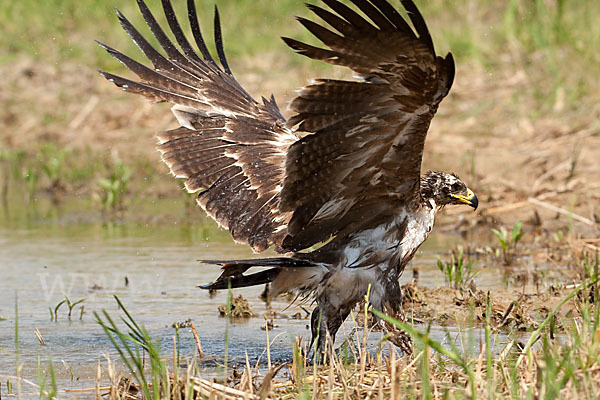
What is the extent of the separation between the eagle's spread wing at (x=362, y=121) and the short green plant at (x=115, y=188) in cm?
383

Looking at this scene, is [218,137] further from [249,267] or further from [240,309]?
[249,267]

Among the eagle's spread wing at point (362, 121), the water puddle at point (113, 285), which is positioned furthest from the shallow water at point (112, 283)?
the eagle's spread wing at point (362, 121)

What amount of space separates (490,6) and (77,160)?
5.69 meters

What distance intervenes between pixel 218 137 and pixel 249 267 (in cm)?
135

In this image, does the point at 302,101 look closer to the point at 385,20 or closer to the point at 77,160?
the point at 385,20

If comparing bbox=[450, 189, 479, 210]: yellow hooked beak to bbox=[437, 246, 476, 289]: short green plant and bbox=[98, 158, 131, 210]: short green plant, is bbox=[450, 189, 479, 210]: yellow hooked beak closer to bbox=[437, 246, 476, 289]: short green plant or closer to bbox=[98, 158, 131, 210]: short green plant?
bbox=[437, 246, 476, 289]: short green plant

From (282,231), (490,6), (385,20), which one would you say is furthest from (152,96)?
(490,6)

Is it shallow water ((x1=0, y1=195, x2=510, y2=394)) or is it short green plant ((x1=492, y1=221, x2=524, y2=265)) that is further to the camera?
short green plant ((x1=492, y1=221, x2=524, y2=265))

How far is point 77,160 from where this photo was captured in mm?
10953

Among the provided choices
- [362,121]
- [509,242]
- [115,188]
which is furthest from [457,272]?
[115,188]

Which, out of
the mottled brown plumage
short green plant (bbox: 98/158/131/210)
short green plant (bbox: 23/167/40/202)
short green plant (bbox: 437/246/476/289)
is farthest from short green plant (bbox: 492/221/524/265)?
short green plant (bbox: 23/167/40/202)

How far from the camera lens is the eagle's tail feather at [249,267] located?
4.91m

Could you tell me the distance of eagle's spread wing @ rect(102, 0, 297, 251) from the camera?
5750 millimetres

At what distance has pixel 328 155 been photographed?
185 inches
